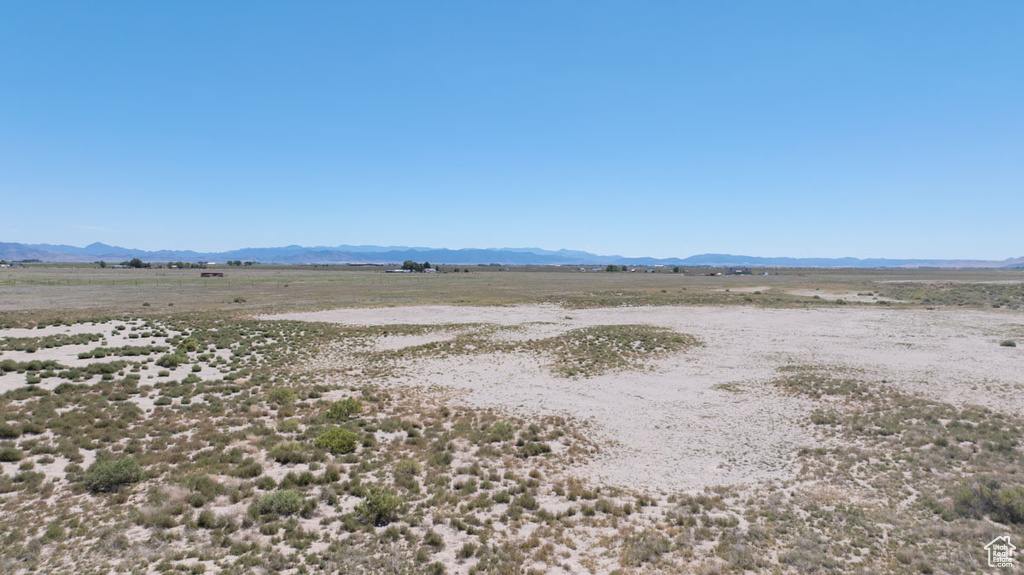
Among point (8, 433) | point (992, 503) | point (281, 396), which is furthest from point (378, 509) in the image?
point (992, 503)

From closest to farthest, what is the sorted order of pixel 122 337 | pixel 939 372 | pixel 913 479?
pixel 913 479
pixel 939 372
pixel 122 337

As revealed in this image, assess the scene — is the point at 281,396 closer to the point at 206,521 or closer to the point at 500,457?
the point at 206,521

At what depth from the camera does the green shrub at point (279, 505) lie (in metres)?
7.91

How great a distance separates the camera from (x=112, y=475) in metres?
8.52

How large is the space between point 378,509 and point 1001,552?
33.8ft

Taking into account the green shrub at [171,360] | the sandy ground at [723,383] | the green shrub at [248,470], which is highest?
the green shrub at [171,360]

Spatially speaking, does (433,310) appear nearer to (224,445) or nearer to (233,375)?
(233,375)

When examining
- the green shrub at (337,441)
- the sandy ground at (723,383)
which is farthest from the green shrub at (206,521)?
the sandy ground at (723,383)

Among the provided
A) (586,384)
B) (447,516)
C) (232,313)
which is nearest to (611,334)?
(586,384)

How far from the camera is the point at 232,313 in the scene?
122 ft

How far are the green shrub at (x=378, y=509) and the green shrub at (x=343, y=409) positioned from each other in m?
5.80

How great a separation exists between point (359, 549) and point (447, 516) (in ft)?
5.44

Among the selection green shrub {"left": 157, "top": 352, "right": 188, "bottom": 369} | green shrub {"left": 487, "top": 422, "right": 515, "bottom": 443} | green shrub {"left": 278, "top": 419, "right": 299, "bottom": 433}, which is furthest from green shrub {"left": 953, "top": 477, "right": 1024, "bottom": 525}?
green shrub {"left": 157, "top": 352, "right": 188, "bottom": 369}

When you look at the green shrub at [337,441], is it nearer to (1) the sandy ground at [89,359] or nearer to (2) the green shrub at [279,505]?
(2) the green shrub at [279,505]
